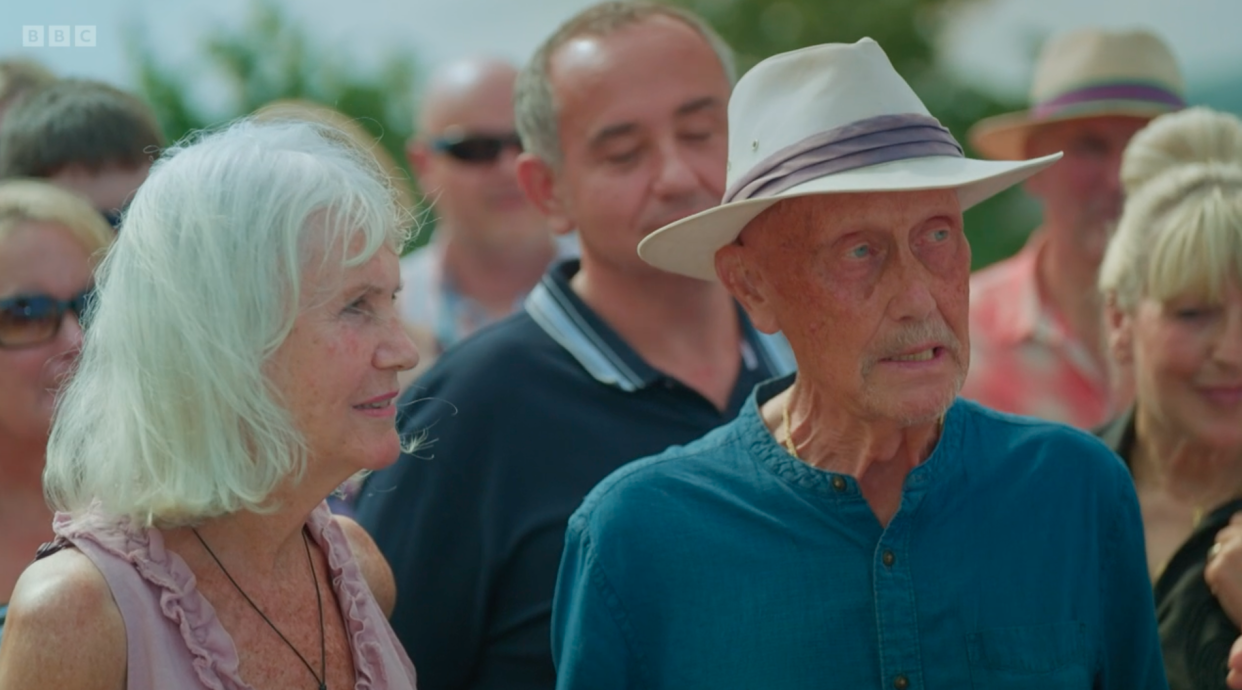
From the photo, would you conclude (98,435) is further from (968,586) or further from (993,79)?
(993,79)

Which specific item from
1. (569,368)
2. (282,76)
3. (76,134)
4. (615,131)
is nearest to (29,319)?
(76,134)

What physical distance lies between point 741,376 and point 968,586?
1.15m

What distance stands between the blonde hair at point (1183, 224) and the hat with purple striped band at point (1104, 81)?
126cm

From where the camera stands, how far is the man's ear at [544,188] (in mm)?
3510

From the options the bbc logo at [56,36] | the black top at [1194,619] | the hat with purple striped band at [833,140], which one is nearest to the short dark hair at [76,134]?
the bbc logo at [56,36]

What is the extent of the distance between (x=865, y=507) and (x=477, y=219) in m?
3.69

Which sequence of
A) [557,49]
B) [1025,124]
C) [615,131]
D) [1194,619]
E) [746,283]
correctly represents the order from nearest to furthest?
[746,283] → [1194,619] → [615,131] → [557,49] → [1025,124]

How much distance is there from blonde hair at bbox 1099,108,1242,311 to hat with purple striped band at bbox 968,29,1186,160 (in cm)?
126

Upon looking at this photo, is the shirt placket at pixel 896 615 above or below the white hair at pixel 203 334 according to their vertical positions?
below

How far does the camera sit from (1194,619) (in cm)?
281

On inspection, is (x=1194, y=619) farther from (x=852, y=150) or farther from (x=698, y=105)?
(x=698, y=105)

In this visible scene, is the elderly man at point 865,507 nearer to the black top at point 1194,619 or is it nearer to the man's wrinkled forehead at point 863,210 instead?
the man's wrinkled forehead at point 863,210

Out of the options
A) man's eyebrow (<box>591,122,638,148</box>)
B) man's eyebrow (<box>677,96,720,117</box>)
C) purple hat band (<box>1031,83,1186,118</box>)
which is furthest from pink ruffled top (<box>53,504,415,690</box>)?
purple hat band (<box>1031,83,1186,118</box>)

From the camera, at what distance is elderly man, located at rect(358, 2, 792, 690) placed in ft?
9.73
